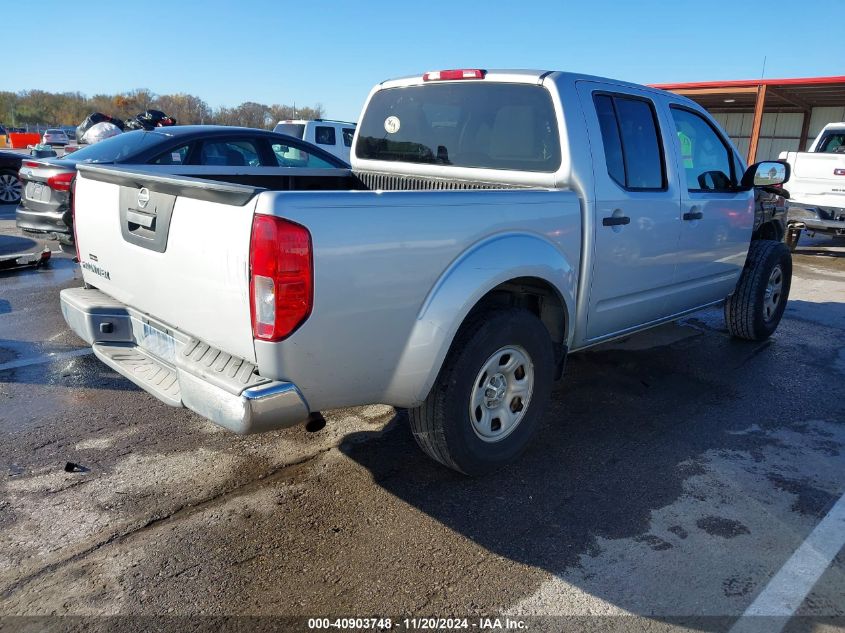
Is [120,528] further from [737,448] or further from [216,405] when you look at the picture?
[737,448]

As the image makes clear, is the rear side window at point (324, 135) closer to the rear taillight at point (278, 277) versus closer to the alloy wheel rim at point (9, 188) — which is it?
the alloy wheel rim at point (9, 188)

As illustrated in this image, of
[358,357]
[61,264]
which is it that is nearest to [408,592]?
[358,357]

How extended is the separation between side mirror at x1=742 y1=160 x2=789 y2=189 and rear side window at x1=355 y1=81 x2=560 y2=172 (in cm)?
234

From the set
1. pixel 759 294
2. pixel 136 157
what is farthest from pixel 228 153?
pixel 759 294

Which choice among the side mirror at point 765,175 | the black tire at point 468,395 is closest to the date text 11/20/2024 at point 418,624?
the black tire at point 468,395

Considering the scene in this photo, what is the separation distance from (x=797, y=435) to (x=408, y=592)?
9.47ft

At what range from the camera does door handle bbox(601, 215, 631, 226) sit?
145 inches

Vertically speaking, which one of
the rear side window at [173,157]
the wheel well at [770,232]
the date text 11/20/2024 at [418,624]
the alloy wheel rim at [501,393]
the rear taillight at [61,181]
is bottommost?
the date text 11/20/2024 at [418,624]

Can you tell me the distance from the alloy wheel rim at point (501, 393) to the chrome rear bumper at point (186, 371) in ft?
3.17

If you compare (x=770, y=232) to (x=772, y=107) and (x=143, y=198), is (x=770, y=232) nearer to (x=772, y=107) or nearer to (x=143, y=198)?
(x=143, y=198)

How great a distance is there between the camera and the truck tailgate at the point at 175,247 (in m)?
2.47

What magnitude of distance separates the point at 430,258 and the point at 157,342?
4.58ft

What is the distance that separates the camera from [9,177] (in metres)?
13.4

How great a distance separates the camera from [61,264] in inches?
324
